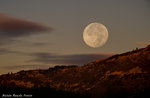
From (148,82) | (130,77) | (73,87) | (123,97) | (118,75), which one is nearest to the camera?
(123,97)

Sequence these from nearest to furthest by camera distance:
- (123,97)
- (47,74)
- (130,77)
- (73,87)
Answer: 1. (123,97)
2. (130,77)
3. (73,87)
4. (47,74)

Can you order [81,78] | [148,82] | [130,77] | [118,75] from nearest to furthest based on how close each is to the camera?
[148,82] < [130,77] < [118,75] < [81,78]

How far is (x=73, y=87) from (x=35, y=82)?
27.3 meters

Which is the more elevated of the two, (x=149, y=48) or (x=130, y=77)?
(x=149, y=48)

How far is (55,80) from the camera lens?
159625 millimetres

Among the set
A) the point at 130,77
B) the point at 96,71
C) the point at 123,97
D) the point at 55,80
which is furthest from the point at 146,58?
the point at 123,97

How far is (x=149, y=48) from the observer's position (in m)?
147

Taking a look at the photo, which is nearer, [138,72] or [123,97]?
[123,97]

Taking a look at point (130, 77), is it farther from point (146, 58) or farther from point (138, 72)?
point (146, 58)

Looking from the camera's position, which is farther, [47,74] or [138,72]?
[47,74]

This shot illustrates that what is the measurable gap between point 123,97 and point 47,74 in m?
114

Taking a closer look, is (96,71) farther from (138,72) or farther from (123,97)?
(123,97)

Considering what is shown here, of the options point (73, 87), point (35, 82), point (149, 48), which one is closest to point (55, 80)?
point (35, 82)

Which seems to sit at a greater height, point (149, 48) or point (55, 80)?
point (149, 48)
